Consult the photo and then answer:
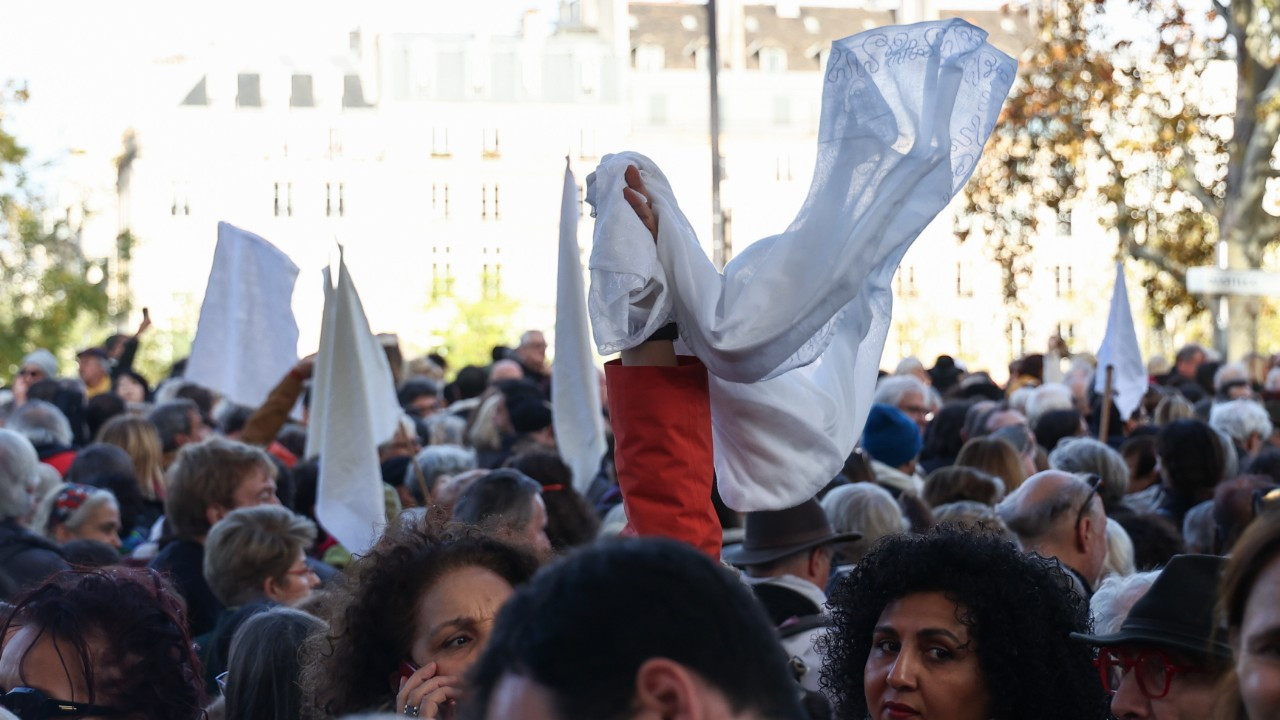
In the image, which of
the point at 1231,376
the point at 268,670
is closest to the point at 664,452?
the point at 268,670

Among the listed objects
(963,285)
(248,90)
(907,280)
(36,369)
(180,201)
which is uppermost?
(248,90)

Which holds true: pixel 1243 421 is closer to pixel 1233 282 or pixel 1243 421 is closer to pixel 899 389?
pixel 899 389

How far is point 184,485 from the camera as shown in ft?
20.6

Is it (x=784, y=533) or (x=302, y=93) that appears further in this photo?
(x=302, y=93)

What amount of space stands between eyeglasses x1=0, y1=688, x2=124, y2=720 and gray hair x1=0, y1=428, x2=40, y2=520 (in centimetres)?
312

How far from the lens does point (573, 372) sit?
813 cm

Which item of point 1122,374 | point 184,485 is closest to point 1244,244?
point 1122,374

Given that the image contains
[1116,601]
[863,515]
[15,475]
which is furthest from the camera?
[15,475]

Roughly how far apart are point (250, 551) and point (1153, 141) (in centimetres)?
1623

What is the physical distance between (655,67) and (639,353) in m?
85.5

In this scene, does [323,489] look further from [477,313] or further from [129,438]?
[477,313]

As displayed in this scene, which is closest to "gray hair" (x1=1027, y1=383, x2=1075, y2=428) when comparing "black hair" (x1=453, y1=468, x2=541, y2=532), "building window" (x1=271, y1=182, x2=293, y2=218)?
"black hair" (x1=453, y1=468, x2=541, y2=532)

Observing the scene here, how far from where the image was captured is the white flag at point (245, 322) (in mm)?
10195

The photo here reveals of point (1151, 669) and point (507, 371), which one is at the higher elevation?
point (1151, 669)
